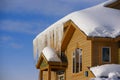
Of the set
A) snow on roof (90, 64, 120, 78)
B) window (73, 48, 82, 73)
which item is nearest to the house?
window (73, 48, 82, 73)

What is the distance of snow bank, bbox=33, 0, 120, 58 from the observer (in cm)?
1853

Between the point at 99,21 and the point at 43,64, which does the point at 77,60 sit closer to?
the point at 99,21

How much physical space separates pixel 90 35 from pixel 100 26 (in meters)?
1.14

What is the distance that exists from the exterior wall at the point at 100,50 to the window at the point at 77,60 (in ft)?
6.09

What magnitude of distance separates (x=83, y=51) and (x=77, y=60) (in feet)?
4.26

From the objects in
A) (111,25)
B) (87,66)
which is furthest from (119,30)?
(87,66)

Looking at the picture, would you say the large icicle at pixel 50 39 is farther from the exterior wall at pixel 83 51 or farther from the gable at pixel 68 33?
the exterior wall at pixel 83 51

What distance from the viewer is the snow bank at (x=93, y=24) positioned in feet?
60.8

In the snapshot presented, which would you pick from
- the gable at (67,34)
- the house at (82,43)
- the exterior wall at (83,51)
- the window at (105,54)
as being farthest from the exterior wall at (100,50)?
the gable at (67,34)

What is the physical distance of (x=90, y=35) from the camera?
18078 mm

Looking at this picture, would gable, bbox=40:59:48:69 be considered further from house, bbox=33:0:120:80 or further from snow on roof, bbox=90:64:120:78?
snow on roof, bbox=90:64:120:78

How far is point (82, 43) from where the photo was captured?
20.1 meters

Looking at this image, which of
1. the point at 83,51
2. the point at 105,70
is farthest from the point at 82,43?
the point at 105,70

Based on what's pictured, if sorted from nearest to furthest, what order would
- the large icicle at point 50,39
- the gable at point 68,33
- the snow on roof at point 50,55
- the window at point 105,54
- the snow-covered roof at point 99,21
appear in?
the snow-covered roof at point 99,21 → the window at point 105,54 → the gable at point 68,33 → the snow on roof at point 50,55 → the large icicle at point 50,39
